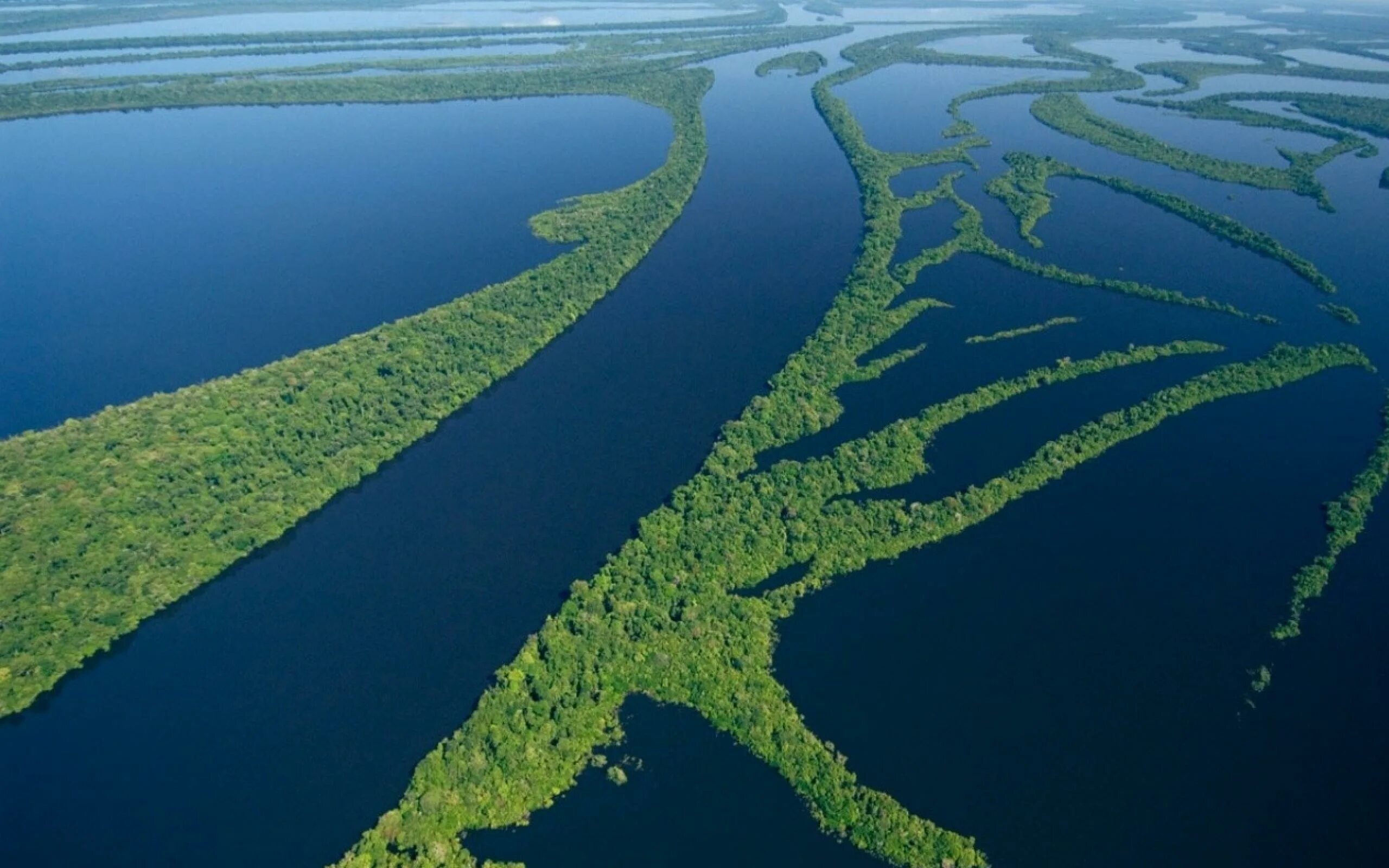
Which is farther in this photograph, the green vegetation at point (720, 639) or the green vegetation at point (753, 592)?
the green vegetation at point (753, 592)

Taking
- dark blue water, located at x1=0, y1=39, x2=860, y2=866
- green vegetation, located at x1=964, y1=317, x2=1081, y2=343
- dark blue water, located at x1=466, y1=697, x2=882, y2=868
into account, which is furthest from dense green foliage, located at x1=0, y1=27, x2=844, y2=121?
dark blue water, located at x1=466, y1=697, x2=882, y2=868

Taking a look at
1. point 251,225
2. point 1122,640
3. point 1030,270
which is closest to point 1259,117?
Answer: point 1030,270

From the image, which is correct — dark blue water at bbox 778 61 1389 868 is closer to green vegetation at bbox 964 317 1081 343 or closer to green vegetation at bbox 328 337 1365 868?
green vegetation at bbox 964 317 1081 343

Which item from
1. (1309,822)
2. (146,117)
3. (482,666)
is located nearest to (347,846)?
(482,666)

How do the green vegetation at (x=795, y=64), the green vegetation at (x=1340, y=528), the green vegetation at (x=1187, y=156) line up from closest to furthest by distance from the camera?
1. the green vegetation at (x=1340, y=528)
2. the green vegetation at (x=1187, y=156)
3. the green vegetation at (x=795, y=64)

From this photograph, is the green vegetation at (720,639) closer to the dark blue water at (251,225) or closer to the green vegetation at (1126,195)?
the green vegetation at (1126,195)

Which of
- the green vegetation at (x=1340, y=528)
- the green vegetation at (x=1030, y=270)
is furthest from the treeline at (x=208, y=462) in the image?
the green vegetation at (x=1340, y=528)
